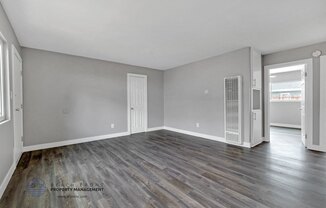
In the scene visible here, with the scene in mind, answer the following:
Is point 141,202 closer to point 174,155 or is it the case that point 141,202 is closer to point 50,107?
point 174,155

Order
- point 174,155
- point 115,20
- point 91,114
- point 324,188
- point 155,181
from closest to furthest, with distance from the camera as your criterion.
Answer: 1. point 324,188
2. point 155,181
3. point 115,20
4. point 174,155
5. point 91,114

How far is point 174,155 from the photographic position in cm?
309

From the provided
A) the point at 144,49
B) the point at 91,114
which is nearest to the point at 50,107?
the point at 91,114

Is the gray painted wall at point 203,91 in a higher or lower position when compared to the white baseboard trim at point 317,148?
higher

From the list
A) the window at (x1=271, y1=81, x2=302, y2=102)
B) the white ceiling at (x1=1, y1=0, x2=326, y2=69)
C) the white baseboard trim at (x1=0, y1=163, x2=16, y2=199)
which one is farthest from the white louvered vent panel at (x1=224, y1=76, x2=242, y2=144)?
the white baseboard trim at (x1=0, y1=163, x2=16, y2=199)

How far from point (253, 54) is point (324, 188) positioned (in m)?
2.85

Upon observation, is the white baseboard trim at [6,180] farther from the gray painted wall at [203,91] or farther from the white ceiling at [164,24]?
the gray painted wall at [203,91]

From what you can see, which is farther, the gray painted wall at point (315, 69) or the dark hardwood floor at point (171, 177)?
the gray painted wall at point (315, 69)

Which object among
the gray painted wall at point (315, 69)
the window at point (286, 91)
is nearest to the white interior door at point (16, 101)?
the gray painted wall at point (315, 69)

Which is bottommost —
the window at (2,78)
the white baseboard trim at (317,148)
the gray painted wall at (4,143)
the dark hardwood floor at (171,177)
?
the dark hardwood floor at (171,177)

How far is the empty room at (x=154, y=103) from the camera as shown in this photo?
6.23ft

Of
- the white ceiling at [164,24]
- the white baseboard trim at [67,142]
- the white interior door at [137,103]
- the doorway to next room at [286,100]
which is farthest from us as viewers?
the doorway to next room at [286,100]

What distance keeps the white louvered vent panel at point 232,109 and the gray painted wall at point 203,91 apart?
0.14 metres

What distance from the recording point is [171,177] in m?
2.20
